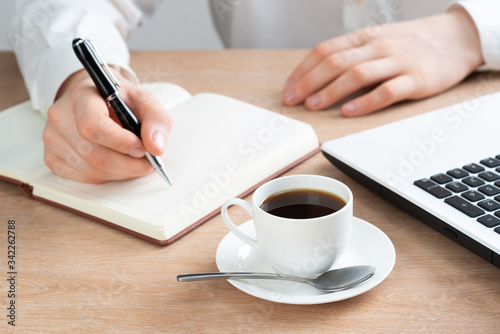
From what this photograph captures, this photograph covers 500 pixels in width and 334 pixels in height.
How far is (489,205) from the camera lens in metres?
0.57

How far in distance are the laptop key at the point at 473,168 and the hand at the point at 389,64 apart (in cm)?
32

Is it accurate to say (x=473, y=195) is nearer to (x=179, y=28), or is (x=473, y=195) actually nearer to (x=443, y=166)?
(x=443, y=166)

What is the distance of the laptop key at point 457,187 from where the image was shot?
61 centimetres

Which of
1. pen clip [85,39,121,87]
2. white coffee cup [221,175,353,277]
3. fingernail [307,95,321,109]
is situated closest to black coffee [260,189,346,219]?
white coffee cup [221,175,353,277]

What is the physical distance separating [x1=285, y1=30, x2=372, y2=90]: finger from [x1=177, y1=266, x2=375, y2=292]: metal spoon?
59 cm

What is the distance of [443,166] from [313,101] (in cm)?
37

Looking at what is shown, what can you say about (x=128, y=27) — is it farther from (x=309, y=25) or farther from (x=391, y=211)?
(x=391, y=211)

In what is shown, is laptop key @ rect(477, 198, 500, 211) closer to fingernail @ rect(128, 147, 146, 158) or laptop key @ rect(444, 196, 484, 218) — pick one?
laptop key @ rect(444, 196, 484, 218)

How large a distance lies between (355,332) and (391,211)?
226 millimetres

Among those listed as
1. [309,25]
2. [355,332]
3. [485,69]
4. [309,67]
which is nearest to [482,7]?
[485,69]

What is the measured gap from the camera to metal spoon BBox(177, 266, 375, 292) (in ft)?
1.68

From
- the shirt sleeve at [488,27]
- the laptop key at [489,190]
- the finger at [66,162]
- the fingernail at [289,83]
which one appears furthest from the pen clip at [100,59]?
the shirt sleeve at [488,27]

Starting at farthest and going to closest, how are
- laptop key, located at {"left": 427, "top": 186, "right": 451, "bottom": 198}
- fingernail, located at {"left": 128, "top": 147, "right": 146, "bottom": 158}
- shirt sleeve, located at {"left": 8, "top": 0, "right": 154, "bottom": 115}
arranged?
shirt sleeve, located at {"left": 8, "top": 0, "right": 154, "bottom": 115}, fingernail, located at {"left": 128, "top": 147, "right": 146, "bottom": 158}, laptop key, located at {"left": 427, "top": 186, "right": 451, "bottom": 198}

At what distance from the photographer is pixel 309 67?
1.06 metres
